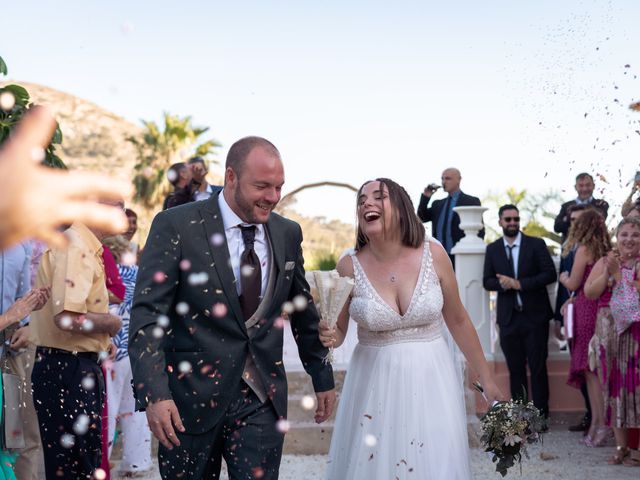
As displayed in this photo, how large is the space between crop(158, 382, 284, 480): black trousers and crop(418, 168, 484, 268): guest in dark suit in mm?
7055

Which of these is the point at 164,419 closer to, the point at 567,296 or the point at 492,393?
the point at 492,393

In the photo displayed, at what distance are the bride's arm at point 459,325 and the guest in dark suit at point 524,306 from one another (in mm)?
4549

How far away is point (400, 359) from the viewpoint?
4.97 m

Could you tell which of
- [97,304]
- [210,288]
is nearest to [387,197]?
[210,288]

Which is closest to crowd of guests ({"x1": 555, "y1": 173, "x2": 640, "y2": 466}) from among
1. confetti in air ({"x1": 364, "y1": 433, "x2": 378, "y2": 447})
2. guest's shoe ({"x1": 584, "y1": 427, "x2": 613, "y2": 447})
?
guest's shoe ({"x1": 584, "y1": 427, "x2": 613, "y2": 447})

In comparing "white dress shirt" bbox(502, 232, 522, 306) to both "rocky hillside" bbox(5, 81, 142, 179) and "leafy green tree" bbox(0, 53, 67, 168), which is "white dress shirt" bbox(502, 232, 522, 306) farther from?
"rocky hillside" bbox(5, 81, 142, 179)

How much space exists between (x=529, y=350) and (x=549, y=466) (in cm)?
193

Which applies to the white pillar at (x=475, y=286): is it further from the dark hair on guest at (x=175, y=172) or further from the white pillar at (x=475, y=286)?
the dark hair on guest at (x=175, y=172)

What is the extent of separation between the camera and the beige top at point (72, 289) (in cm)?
489

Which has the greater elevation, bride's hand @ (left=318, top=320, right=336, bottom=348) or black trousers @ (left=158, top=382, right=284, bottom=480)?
bride's hand @ (left=318, top=320, right=336, bottom=348)

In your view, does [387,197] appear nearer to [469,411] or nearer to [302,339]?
[302,339]

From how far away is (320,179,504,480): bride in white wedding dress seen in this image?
479cm

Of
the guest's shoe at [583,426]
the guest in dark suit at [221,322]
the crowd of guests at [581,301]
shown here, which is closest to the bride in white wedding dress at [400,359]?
the guest in dark suit at [221,322]

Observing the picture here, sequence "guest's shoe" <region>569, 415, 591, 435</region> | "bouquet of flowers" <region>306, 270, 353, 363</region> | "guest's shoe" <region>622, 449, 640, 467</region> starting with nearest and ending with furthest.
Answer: "bouquet of flowers" <region>306, 270, 353, 363</region>, "guest's shoe" <region>622, 449, 640, 467</region>, "guest's shoe" <region>569, 415, 591, 435</region>
